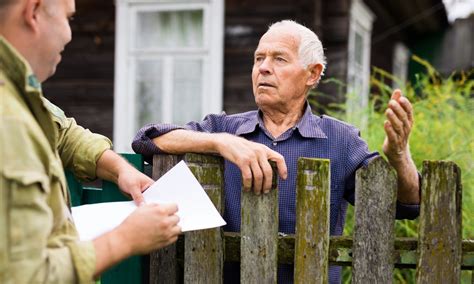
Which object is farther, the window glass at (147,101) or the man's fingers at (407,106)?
the window glass at (147,101)

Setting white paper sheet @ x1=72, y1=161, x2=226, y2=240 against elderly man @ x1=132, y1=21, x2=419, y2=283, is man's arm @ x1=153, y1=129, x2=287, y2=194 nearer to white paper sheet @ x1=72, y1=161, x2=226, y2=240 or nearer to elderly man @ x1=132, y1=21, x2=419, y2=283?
elderly man @ x1=132, y1=21, x2=419, y2=283

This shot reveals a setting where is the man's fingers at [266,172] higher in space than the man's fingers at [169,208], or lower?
higher

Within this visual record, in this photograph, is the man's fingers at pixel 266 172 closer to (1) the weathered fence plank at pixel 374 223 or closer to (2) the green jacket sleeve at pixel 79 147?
(1) the weathered fence plank at pixel 374 223

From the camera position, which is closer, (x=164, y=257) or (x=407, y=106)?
(x=407, y=106)

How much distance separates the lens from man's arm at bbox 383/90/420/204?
158cm

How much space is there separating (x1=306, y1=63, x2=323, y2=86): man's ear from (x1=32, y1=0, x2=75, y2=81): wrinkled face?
3.47 ft

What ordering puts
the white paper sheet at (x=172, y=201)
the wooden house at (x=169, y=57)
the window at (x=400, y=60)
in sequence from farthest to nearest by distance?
1. the window at (x=400, y=60)
2. the wooden house at (x=169, y=57)
3. the white paper sheet at (x=172, y=201)

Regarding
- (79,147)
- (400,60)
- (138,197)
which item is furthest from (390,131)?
(400,60)

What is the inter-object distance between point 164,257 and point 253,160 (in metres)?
0.50

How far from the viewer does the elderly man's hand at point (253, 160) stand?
1.62m

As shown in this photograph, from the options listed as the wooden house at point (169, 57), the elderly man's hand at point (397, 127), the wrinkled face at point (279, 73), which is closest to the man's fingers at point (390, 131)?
the elderly man's hand at point (397, 127)

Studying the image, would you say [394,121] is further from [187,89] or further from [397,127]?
[187,89]

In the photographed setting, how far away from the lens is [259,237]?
68.3 inches

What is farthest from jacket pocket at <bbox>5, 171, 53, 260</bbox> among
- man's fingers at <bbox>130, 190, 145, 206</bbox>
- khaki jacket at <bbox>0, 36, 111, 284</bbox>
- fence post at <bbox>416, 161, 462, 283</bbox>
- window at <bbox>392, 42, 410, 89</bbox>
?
window at <bbox>392, 42, 410, 89</bbox>
